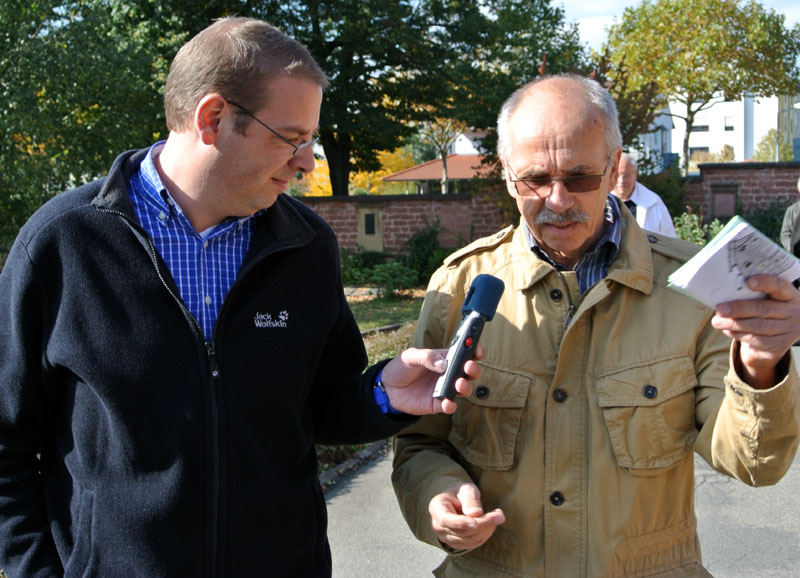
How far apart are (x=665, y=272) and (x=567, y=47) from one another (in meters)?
25.1

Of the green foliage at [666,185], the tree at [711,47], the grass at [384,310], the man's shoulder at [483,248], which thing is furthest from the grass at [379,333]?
the tree at [711,47]

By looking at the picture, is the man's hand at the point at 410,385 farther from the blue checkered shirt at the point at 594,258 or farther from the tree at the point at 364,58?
the tree at the point at 364,58

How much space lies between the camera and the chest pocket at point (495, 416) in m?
2.26

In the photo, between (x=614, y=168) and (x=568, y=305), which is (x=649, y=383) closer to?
(x=568, y=305)

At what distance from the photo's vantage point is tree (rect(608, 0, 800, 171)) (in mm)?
30234

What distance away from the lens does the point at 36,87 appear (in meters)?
14.6

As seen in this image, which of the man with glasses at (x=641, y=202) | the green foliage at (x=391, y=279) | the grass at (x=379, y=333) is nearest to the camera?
the grass at (x=379, y=333)

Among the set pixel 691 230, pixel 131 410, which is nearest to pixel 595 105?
pixel 131 410

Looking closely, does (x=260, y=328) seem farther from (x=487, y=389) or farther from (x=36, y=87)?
(x=36, y=87)

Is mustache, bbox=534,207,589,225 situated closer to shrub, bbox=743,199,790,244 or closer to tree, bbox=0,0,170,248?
tree, bbox=0,0,170,248

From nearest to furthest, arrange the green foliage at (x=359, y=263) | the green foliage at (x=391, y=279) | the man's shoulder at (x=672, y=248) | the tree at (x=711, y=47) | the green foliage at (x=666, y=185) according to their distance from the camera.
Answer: the man's shoulder at (x=672, y=248), the green foliage at (x=391, y=279), the green foliage at (x=666, y=185), the green foliage at (x=359, y=263), the tree at (x=711, y=47)

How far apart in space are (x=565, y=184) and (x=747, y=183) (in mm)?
21722

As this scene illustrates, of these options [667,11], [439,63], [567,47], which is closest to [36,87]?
[439,63]

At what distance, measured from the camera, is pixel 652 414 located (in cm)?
216
